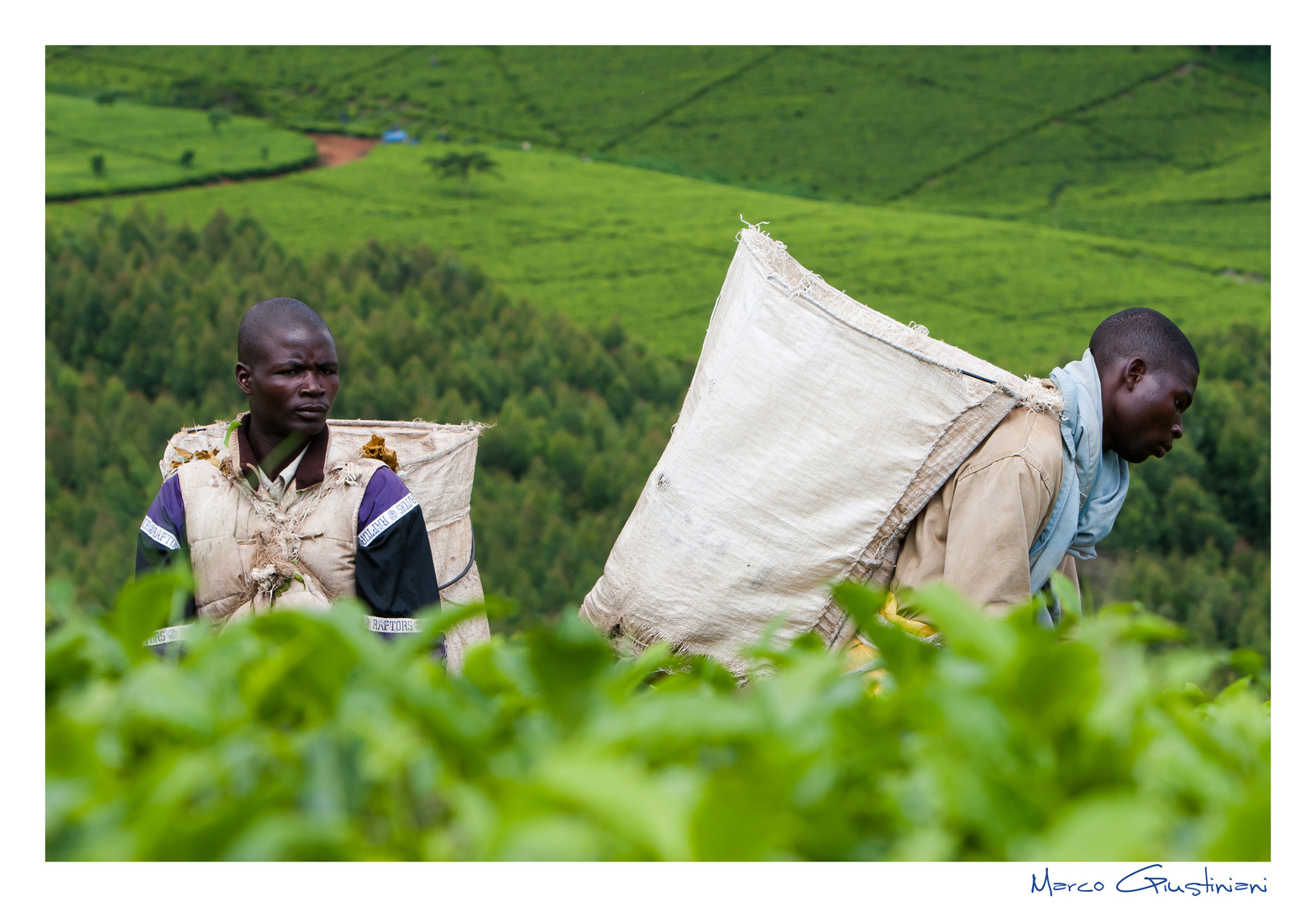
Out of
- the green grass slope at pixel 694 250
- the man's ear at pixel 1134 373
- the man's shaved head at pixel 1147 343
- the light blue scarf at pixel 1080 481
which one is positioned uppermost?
the green grass slope at pixel 694 250

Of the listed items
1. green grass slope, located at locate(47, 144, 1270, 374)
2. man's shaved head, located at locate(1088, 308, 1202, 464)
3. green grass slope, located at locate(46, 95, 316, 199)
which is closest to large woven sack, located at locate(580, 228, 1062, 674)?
man's shaved head, located at locate(1088, 308, 1202, 464)

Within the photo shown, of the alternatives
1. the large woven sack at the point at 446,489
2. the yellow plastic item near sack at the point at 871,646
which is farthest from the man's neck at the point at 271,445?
Result: the yellow plastic item near sack at the point at 871,646

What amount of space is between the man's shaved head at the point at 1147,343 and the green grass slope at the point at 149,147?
8147 millimetres

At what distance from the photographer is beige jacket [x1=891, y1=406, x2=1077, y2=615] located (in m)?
1.82

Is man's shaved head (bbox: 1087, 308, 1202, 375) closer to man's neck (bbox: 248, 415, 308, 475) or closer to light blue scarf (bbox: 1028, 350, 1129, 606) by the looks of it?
light blue scarf (bbox: 1028, 350, 1129, 606)

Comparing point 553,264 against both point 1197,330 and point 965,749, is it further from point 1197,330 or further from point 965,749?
point 965,749

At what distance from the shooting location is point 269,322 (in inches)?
79.5

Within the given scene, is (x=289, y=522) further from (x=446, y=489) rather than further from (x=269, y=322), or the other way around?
(x=446, y=489)

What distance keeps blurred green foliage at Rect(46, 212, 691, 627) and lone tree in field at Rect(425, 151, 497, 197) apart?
1.98 meters

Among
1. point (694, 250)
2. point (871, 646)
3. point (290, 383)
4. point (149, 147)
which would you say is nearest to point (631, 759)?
point (871, 646)

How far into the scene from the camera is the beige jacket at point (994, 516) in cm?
182

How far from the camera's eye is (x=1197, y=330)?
27.6 ft

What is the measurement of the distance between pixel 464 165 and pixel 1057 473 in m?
7.97
